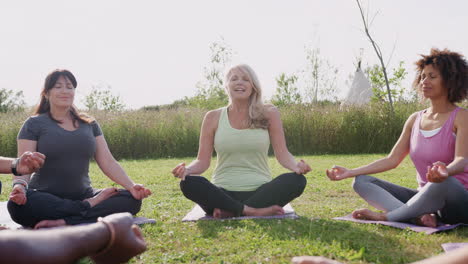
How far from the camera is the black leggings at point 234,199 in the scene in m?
4.16

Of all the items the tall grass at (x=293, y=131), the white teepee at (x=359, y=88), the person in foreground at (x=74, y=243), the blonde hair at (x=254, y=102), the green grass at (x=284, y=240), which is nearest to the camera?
the person in foreground at (x=74, y=243)

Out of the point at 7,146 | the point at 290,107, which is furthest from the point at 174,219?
the point at 7,146

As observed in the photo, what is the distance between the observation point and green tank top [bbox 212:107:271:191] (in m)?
4.44

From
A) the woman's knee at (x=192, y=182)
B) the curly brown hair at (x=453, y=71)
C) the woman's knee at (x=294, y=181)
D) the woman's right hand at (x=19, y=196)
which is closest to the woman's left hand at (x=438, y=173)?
the curly brown hair at (x=453, y=71)

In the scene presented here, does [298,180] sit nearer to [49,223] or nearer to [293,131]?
[49,223]

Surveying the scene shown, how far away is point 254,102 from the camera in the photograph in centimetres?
454

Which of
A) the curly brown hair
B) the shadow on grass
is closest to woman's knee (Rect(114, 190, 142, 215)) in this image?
the shadow on grass

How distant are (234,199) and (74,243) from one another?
2649 millimetres

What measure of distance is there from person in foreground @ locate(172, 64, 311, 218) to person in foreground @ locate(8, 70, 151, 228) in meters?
0.63

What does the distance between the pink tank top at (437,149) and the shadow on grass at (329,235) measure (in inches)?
26.4

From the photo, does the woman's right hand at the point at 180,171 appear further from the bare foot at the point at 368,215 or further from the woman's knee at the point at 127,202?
the bare foot at the point at 368,215

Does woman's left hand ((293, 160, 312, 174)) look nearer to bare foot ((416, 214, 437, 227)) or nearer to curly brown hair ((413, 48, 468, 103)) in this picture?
bare foot ((416, 214, 437, 227))

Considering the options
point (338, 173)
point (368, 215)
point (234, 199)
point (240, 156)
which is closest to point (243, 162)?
point (240, 156)

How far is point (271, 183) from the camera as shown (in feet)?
14.0
